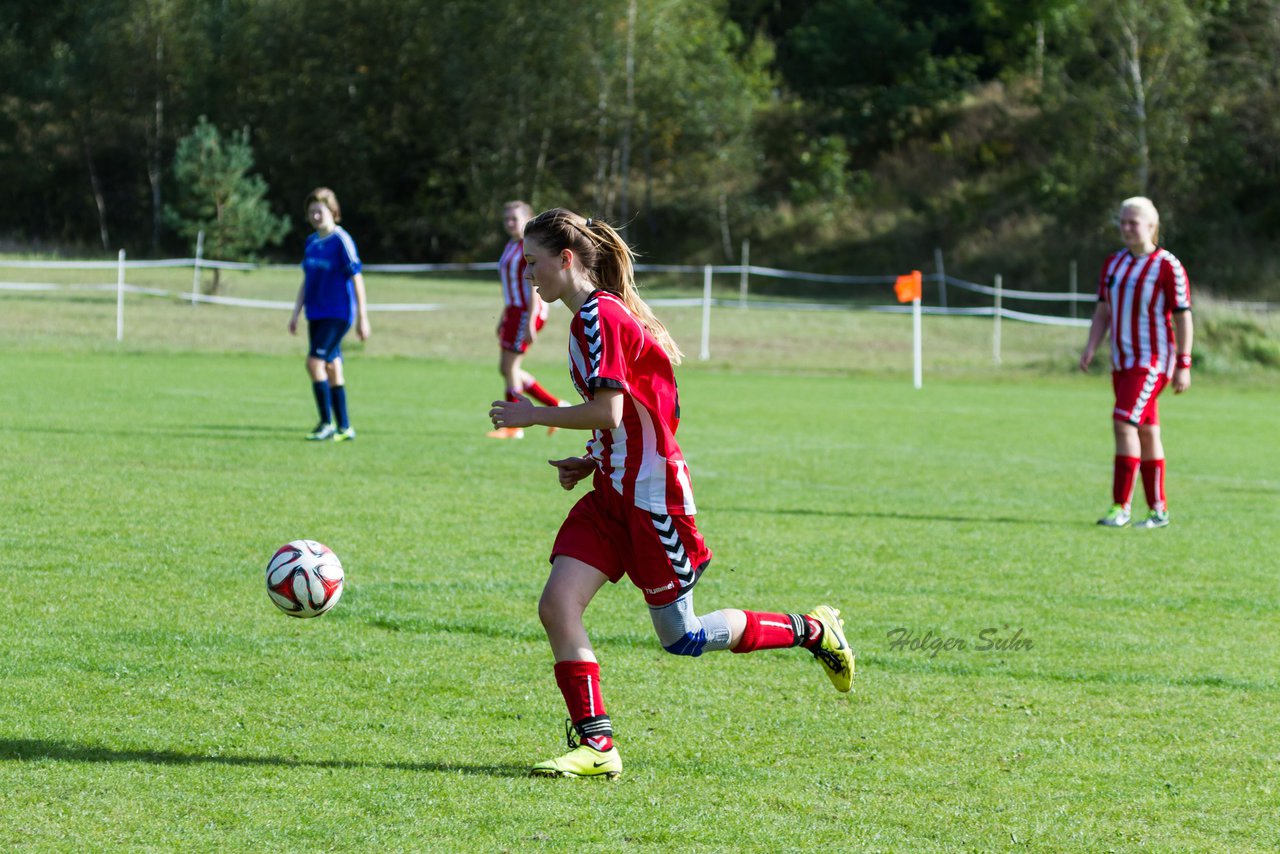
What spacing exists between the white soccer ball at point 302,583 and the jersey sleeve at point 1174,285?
247 inches

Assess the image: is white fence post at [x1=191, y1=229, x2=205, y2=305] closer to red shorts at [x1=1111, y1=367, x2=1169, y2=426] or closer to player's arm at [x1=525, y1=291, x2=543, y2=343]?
player's arm at [x1=525, y1=291, x2=543, y2=343]

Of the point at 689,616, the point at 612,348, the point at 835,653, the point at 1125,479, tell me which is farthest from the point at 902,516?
the point at 612,348

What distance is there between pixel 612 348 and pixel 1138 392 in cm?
614

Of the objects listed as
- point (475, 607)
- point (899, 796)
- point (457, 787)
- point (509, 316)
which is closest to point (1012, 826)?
point (899, 796)

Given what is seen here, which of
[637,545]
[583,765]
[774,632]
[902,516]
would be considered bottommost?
[902,516]

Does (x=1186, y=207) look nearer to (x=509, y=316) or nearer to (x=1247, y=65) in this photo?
(x=1247, y=65)

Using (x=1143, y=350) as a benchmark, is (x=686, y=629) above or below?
below

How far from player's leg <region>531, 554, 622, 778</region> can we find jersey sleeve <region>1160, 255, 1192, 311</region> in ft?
20.1

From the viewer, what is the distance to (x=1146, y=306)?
931cm

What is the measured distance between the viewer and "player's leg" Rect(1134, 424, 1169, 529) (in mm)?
9461

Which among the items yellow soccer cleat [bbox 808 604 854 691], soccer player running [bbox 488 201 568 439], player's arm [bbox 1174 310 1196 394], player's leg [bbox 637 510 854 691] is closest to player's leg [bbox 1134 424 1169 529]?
player's arm [bbox 1174 310 1196 394]

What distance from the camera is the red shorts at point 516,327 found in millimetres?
13047

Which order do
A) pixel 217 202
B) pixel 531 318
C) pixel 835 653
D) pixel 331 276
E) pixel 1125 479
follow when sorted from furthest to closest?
pixel 217 202 < pixel 531 318 < pixel 331 276 < pixel 1125 479 < pixel 835 653

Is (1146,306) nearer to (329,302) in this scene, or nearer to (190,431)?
(329,302)
